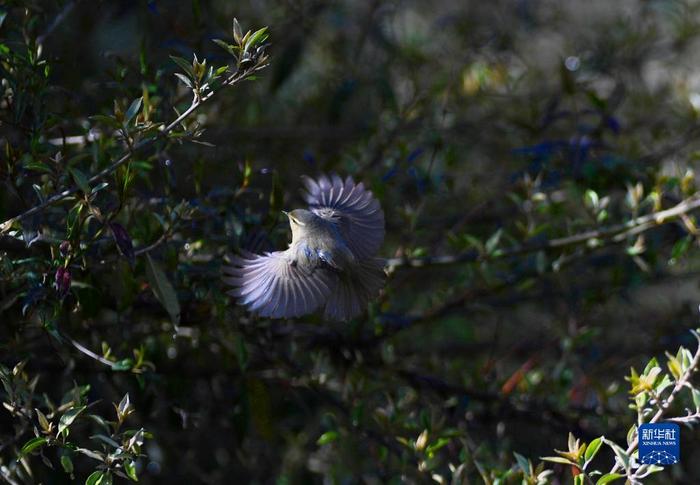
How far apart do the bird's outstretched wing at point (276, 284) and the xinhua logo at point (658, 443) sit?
73 cm

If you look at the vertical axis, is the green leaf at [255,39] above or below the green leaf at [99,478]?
above

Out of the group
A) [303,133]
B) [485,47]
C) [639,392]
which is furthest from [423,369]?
[485,47]

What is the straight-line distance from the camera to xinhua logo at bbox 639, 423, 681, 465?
1.66 metres

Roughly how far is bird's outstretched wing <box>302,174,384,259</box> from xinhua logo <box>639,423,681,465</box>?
77 centimetres

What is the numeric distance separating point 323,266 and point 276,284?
13cm

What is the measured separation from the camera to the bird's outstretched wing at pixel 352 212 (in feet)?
6.93

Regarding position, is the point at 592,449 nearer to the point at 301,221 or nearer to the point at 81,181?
the point at 301,221

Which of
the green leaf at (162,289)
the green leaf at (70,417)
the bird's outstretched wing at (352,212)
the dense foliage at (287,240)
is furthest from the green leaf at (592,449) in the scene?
the green leaf at (70,417)

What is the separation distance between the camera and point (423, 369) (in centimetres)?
291

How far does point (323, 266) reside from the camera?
1.94m

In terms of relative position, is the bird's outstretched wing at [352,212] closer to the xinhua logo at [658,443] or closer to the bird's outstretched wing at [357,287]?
the bird's outstretched wing at [357,287]

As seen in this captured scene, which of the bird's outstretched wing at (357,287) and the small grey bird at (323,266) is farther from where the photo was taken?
the bird's outstretched wing at (357,287)

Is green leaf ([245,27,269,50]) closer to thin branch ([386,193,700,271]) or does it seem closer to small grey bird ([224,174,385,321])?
small grey bird ([224,174,385,321])

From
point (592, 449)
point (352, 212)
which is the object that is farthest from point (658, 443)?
point (352, 212)
